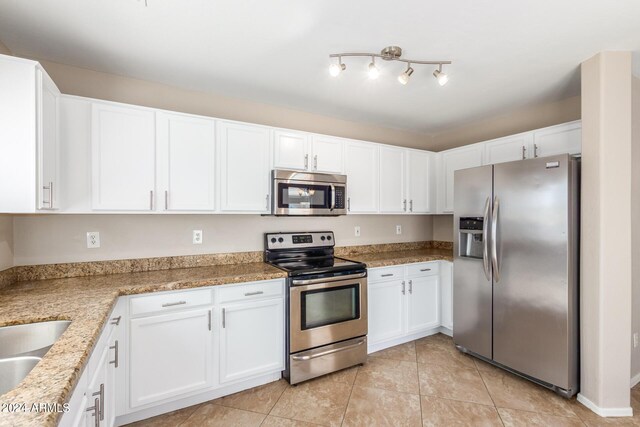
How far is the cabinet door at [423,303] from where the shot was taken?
10.6 feet

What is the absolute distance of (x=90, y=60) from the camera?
2207mm

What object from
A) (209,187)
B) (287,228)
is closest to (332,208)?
(287,228)

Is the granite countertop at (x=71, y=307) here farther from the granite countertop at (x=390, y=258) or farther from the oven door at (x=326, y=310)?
the granite countertop at (x=390, y=258)

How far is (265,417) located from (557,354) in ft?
6.96

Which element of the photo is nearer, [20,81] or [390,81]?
[20,81]

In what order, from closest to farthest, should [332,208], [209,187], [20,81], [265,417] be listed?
[20,81] < [265,417] < [209,187] < [332,208]

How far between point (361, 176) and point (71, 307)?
254cm

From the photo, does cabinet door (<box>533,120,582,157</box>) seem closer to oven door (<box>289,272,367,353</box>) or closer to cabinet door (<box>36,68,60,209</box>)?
oven door (<box>289,272,367,353</box>)

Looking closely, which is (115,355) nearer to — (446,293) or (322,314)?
(322,314)

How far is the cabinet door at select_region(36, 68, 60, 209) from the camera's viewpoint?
65.3 inches

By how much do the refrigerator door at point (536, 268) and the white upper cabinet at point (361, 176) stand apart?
1.15 meters

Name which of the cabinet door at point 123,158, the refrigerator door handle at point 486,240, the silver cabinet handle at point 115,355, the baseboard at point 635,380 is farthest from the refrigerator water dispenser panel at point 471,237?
the silver cabinet handle at point 115,355

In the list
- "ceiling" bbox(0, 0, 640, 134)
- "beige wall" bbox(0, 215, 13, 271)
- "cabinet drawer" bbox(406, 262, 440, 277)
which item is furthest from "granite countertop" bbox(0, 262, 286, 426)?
"ceiling" bbox(0, 0, 640, 134)

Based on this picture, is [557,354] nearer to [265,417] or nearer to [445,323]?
[445,323]
